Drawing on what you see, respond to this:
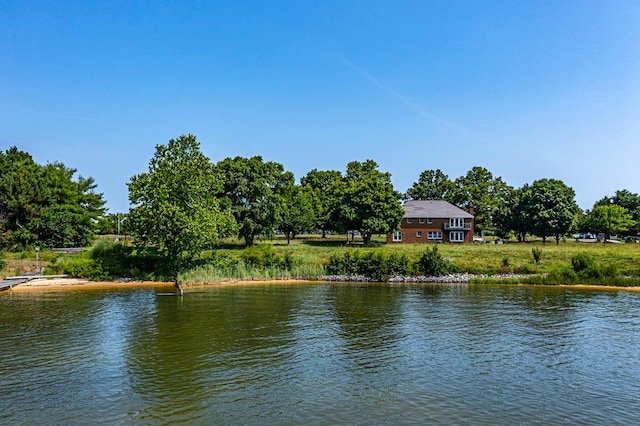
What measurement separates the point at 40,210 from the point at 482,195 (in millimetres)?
82513

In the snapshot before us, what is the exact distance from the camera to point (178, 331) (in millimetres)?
25344

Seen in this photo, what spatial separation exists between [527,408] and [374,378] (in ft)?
17.2

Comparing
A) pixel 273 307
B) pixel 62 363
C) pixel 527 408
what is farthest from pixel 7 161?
pixel 527 408

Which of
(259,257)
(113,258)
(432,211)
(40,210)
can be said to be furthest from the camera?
(432,211)

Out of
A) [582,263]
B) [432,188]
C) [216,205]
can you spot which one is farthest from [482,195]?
[216,205]

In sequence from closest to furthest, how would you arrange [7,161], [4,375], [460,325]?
[4,375] < [460,325] < [7,161]

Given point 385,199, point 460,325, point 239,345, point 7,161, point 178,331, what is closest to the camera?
point 239,345

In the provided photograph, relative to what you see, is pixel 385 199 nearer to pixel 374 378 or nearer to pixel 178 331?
pixel 178 331

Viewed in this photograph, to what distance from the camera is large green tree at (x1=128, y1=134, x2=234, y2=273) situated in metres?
43.8

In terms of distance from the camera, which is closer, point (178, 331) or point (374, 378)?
point (374, 378)

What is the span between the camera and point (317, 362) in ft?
65.8

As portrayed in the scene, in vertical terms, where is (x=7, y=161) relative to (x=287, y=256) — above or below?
above

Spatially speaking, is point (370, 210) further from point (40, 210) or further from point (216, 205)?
point (40, 210)

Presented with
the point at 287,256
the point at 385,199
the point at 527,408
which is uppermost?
the point at 385,199
